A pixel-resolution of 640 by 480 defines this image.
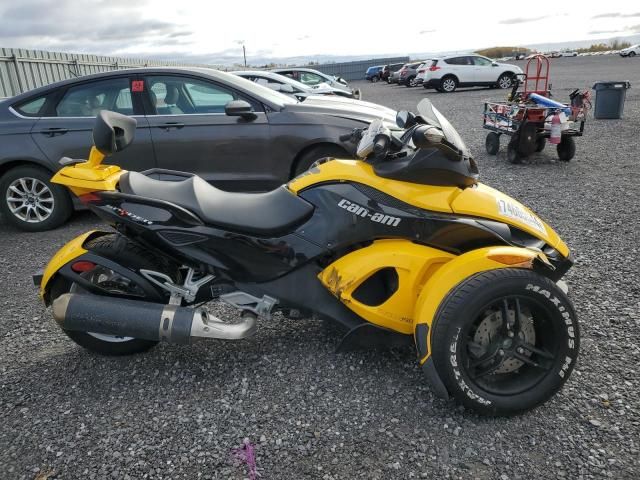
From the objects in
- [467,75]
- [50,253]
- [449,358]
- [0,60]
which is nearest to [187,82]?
[50,253]

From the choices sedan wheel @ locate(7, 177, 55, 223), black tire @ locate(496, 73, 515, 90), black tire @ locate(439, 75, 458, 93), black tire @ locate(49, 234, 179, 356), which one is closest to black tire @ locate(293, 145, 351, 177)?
sedan wheel @ locate(7, 177, 55, 223)

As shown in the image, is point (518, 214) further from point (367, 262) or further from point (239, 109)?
point (239, 109)

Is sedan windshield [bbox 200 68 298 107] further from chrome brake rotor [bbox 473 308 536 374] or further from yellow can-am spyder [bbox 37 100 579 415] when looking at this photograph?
chrome brake rotor [bbox 473 308 536 374]

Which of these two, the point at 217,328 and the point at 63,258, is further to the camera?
the point at 63,258

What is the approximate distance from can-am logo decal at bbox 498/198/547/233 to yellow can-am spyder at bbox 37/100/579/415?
0.04 feet

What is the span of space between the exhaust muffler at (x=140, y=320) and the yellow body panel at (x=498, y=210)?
128cm

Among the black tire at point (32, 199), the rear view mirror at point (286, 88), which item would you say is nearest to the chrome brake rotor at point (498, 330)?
the black tire at point (32, 199)

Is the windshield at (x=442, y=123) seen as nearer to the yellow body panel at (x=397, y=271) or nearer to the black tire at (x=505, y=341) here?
the yellow body panel at (x=397, y=271)

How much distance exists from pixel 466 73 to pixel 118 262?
23186 mm

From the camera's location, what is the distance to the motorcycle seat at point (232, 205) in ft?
8.57

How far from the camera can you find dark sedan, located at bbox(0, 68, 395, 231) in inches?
218

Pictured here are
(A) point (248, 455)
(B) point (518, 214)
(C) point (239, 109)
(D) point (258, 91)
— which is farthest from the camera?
(D) point (258, 91)

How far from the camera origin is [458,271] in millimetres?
2375

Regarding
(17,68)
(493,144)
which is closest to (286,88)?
(493,144)
